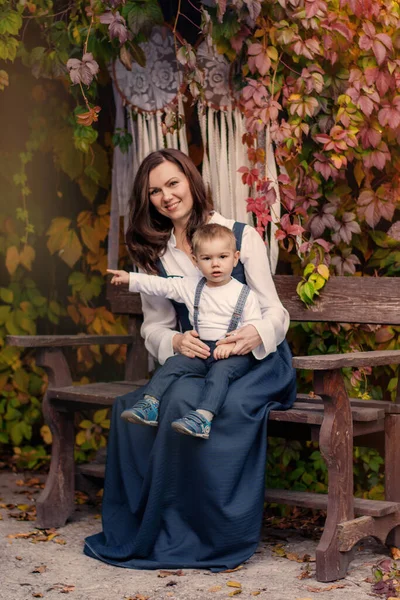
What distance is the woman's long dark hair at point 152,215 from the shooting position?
14.6 ft

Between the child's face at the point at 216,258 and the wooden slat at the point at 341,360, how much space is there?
555 mm

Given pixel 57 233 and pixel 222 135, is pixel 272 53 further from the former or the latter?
pixel 57 233

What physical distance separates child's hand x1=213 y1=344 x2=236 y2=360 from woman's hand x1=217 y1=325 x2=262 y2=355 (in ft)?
0.05

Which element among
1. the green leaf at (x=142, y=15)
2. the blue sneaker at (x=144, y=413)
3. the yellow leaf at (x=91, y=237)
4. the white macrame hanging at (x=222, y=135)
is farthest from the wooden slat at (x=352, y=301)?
the yellow leaf at (x=91, y=237)

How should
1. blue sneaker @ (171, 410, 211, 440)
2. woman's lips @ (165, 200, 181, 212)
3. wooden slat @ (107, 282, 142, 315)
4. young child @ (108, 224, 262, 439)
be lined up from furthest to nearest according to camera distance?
wooden slat @ (107, 282, 142, 315)
woman's lips @ (165, 200, 181, 212)
young child @ (108, 224, 262, 439)
blue sneaker @ (171, 410, 211, 440)

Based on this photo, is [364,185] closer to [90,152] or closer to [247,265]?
[247,265]

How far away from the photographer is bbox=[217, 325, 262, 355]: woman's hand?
407 cm

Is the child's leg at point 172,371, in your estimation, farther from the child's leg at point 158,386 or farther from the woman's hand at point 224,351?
the woman's hand at point 224,351

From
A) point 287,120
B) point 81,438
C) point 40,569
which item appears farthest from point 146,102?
point 40,569

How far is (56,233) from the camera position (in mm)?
5797

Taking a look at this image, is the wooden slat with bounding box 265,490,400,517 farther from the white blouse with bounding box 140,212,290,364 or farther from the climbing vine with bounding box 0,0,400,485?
the climbing vine with bounding box 0,0,400,485

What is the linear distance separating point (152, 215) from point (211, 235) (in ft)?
2.01

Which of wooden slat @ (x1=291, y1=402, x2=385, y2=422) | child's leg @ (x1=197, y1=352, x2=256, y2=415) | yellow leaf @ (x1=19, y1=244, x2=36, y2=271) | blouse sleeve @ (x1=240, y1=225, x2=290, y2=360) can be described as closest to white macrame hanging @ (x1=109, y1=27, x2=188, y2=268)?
blouse sleeve @ (x1=240, y1=225, x2=290, y2=360)

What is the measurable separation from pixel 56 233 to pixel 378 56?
2237 millimetres
